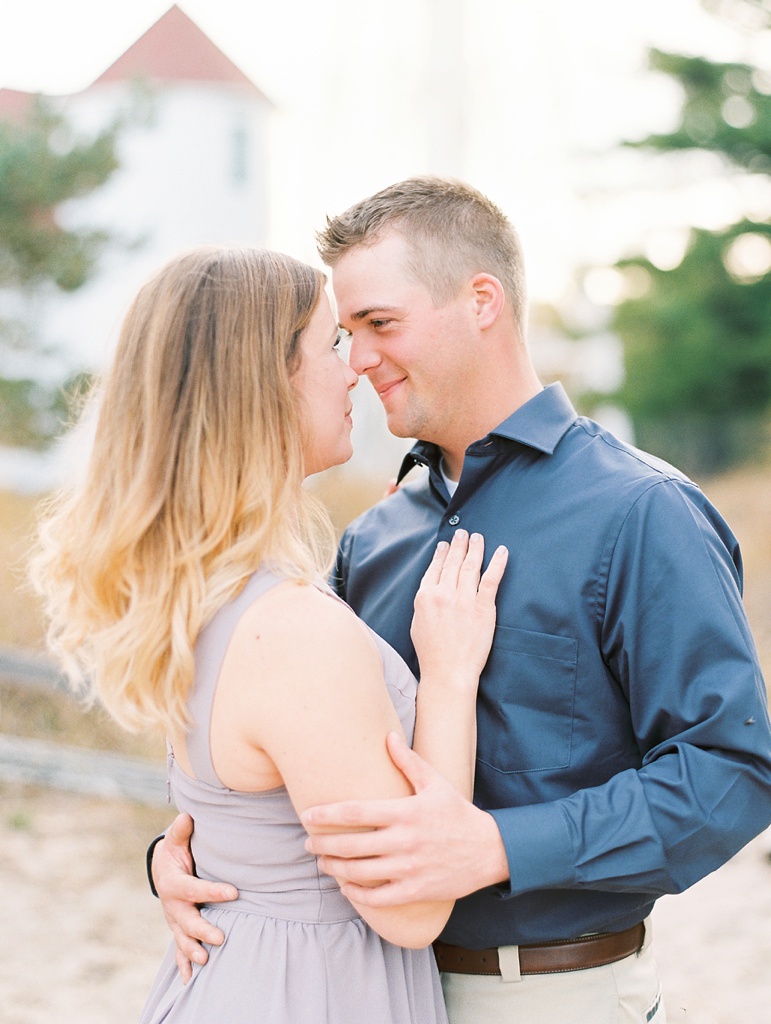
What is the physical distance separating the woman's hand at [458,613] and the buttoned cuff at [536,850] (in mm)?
198

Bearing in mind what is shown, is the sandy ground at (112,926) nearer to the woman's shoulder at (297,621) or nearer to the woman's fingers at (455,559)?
the woman's fingers at (455,559)

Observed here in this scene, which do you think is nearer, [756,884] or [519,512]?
[519,512]

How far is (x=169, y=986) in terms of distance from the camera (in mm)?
1456

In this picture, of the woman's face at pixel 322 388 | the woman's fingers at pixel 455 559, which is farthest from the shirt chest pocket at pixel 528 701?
the woman's face at pixel 322 388

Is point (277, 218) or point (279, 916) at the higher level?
point (277, 218)

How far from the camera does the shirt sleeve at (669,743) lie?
136 cm

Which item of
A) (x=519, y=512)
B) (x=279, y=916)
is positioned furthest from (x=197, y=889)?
(x=519, y=512)

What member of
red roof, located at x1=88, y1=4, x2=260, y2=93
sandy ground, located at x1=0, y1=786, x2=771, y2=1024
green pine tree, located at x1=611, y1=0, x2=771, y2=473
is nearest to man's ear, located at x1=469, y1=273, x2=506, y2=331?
sandy ground, located at x1=0, y1=786, x2=771, y2=1024

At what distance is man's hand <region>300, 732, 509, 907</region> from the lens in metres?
1.22

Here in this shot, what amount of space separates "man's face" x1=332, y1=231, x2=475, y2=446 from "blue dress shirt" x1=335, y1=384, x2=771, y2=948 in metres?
0.17

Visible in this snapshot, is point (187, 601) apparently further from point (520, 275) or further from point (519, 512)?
point (520, 275)

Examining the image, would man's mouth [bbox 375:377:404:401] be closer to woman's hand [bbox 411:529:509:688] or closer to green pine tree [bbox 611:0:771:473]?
woman's hand [bbox 411:529:509:688]

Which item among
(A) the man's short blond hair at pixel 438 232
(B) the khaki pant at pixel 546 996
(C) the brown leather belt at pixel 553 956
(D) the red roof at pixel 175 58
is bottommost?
(B) the khaki pant at pixel 546 996

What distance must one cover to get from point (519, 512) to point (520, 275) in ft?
1.91
